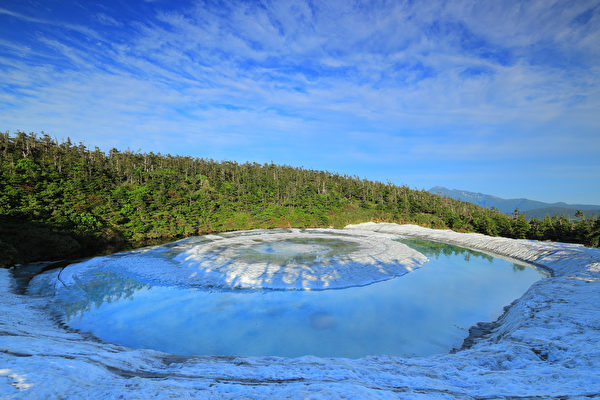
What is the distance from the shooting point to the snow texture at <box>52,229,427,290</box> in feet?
65.6

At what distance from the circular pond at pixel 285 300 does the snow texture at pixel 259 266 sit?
0.10 meters

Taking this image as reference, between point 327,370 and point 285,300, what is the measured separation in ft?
29.5

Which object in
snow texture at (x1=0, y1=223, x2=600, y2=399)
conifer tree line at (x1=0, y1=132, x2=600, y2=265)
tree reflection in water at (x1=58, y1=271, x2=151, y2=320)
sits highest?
conifer tree line at (x1=0, y1=132, x2=600, y2=265)

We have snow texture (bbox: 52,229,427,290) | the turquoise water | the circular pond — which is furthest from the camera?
snow texture (bbox: 52,229,427,290)

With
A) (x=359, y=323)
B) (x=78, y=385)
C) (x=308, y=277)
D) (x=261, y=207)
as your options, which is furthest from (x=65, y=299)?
(x=261, y=207)

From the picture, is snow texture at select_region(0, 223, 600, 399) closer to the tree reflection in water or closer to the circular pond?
the circular pond

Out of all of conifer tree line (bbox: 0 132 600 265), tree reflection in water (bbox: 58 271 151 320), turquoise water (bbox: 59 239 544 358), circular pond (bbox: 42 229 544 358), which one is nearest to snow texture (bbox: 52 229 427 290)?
circular pond (bbox: 42 229 544 358)

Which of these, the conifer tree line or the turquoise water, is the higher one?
the conifer tree line

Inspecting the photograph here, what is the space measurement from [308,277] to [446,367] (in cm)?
1236

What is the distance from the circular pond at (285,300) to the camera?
40.5 feet

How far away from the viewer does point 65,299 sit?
17.0m

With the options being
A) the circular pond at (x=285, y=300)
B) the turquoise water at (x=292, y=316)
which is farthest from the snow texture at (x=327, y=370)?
the circular pond at (x=285, y=300)

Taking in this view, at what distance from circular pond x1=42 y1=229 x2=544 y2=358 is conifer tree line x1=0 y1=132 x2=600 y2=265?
9.79m

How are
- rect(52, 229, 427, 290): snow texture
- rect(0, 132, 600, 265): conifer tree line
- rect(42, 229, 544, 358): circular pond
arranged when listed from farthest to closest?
rect(0, 132, 600, 265): conifer tree line, rect(52, 229, 427, 290): snow texture, rect(42, 229, 544, 358): circular pond
